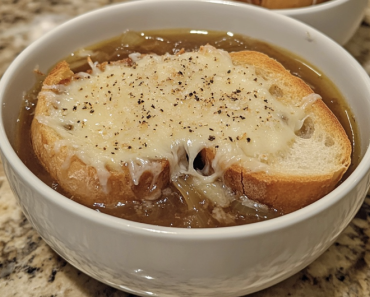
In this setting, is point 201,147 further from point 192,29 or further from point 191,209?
point 192,29

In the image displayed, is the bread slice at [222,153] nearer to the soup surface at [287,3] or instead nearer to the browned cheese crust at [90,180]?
the browned cheese crust at [90,180]

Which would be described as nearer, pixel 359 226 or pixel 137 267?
pixel 137 267

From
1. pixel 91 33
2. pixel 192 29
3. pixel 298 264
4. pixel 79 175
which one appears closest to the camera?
pixel 298 264

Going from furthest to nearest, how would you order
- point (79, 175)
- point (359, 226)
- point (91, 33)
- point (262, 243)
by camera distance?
point (91, 33) → point (359, 226) → point (79, 175) → point (262, 243)

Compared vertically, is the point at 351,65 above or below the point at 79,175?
above

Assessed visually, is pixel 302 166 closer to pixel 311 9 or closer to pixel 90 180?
pixel 90 180

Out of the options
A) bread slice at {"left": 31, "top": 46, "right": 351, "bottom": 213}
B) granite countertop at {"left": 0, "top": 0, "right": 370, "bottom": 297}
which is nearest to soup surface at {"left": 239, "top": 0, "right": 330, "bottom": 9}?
bread slice at {"left": 31, "top": 46, "right": 351, "bottom": 213}

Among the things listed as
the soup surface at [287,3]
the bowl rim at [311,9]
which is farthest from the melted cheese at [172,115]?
the soup surface at [287,3]

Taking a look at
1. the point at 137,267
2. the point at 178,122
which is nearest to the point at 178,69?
the point at 178,122
